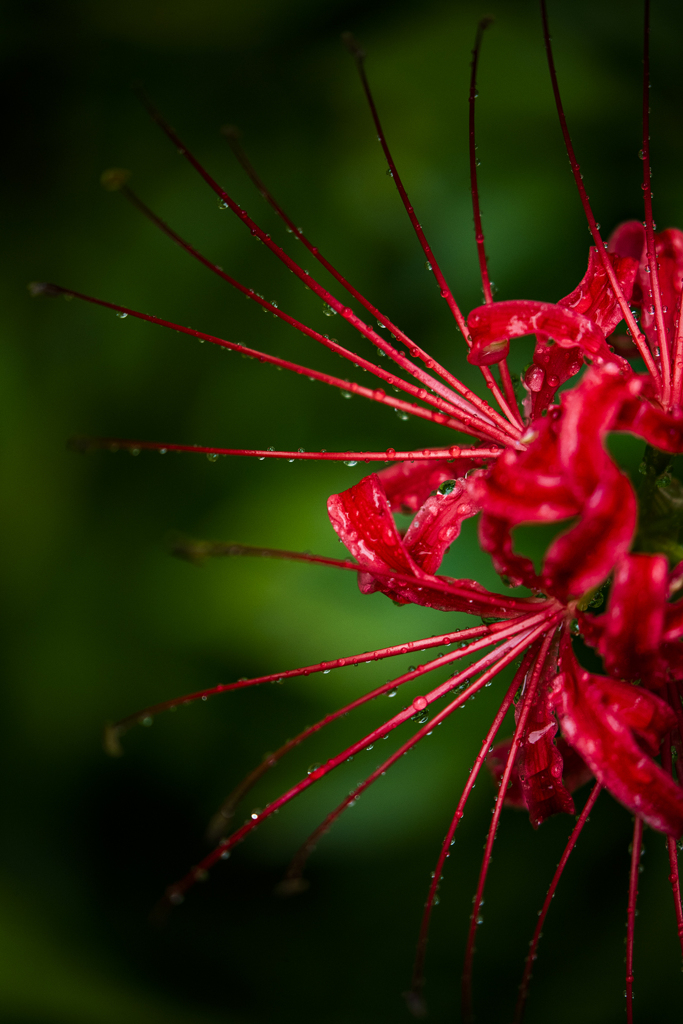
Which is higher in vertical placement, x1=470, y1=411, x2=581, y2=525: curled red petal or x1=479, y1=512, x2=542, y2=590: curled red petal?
x1=470, y1=411, x2=581, y2=525: curled red petal

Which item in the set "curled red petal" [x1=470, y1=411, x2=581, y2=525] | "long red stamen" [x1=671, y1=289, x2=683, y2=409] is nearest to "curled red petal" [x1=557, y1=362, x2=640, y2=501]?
"curled red petal" [x1=470, y1=411, x2=581, y2=525]

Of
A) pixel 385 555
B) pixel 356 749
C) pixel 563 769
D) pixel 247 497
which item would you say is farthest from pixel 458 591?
pixel 247 497

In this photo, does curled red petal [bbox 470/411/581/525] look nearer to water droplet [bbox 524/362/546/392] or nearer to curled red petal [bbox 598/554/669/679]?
curled red petal [bbox 598/554/669/679]

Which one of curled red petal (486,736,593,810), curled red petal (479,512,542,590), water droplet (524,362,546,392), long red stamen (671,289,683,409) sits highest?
water droplet (524,362,546,392)

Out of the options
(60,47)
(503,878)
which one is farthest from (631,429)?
(60,47)

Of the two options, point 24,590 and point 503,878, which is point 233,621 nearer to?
point 24,590

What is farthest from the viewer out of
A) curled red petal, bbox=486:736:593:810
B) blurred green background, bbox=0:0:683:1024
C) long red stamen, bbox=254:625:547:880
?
blurred green background, bbox=0:0:683:1024

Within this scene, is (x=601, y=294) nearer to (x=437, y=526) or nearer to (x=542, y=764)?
(x=437, y=526)
